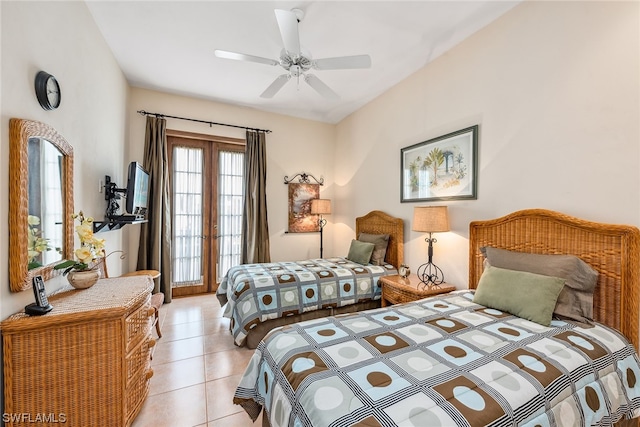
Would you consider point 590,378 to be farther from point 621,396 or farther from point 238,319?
point 238,319

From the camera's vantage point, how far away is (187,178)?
4.21 metres

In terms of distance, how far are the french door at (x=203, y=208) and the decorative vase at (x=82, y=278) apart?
95.1 inches

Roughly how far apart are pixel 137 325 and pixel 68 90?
1.76 meters

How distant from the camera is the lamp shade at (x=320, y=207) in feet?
15.1

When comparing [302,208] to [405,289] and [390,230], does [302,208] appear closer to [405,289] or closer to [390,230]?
[390,230]

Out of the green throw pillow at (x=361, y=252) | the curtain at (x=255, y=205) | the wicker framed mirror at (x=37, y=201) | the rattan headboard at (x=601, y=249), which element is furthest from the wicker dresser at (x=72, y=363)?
the rattan headboard at (x=601, y=249)

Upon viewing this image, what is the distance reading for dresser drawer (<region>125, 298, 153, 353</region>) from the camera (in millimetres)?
1569

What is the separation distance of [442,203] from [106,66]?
3803mm

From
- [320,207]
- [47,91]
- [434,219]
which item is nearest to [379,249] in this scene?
[434,219]

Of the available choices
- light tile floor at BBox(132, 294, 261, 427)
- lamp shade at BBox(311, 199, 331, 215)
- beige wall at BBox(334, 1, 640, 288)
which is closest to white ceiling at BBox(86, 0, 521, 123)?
beige wall at BBox(334, 1, 640, 288)

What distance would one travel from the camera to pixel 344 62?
2312 millimetres

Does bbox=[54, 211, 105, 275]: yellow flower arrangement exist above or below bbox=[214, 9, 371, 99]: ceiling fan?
below

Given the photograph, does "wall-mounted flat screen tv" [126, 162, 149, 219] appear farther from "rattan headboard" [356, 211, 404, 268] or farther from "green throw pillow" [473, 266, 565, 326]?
"green throw pillow" [473, 266, 565, 326]

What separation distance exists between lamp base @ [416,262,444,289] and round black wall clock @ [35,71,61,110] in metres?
3.27
